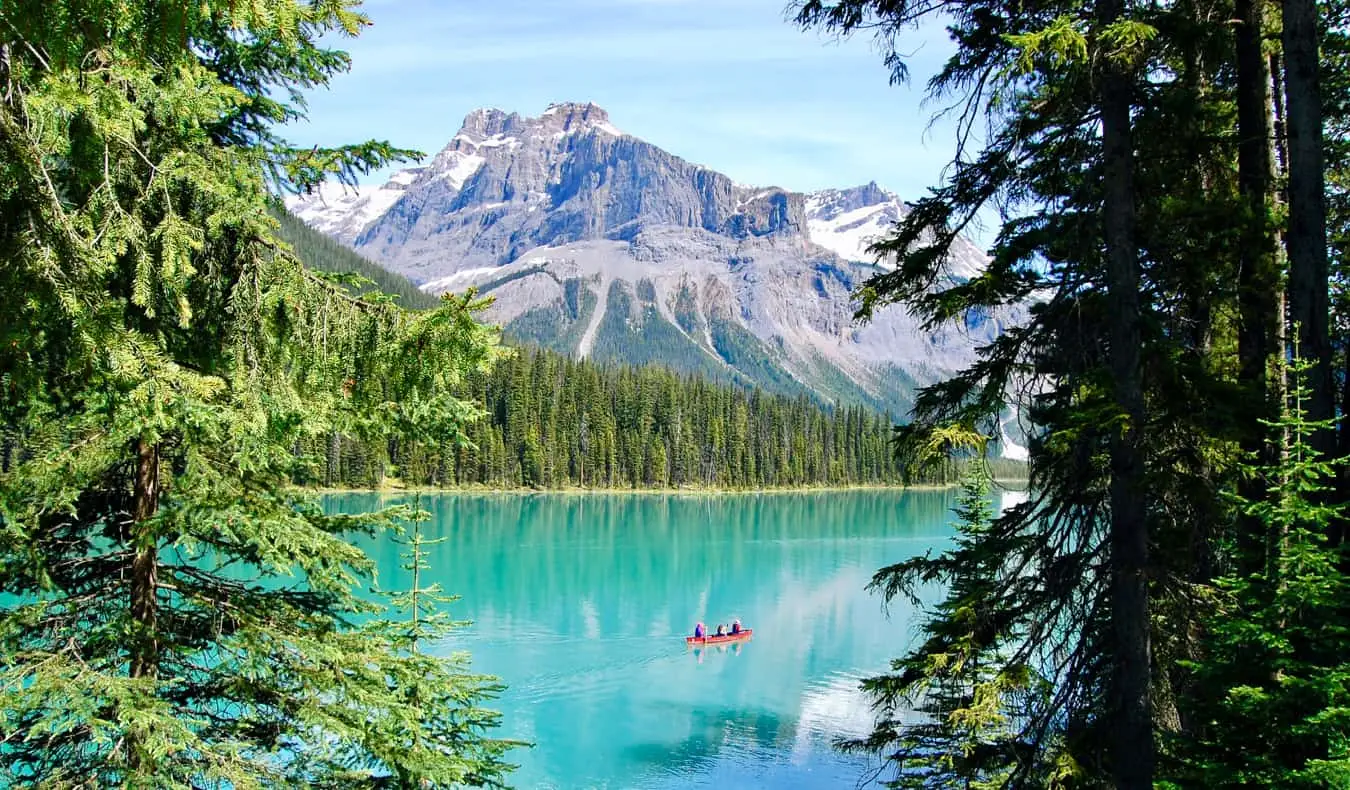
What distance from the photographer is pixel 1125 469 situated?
6477 mm

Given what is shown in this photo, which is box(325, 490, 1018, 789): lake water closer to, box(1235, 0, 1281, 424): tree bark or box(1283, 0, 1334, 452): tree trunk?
box(1283, 0, 1334, 452): tree trunk

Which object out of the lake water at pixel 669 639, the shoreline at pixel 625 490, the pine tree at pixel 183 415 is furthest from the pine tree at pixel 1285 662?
the shoreline at pixel 625 490

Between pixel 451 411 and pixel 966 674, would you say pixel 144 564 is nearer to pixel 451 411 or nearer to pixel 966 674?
pixel 451 411

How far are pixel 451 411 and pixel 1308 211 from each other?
664 cm

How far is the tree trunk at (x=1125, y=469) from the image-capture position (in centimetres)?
634

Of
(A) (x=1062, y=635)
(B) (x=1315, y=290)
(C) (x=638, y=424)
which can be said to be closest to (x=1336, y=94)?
(B) (x=1315, y=290)

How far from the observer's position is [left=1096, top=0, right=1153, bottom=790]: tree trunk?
634 centimetres

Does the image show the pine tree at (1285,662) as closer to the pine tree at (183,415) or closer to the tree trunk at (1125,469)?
the tree trunk at (1125,469)

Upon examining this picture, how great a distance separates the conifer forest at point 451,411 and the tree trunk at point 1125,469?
0.02m

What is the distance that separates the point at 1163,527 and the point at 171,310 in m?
7.48

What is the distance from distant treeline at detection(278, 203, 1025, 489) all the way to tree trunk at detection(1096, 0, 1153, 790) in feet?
280

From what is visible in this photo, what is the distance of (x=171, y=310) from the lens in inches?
209

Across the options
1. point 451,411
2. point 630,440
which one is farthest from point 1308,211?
point 630,440

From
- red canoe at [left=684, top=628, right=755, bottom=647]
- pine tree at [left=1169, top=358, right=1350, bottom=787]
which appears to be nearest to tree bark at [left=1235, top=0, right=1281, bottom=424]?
pine tree at [left=1169, top=358, right=1350, bottom=787]
